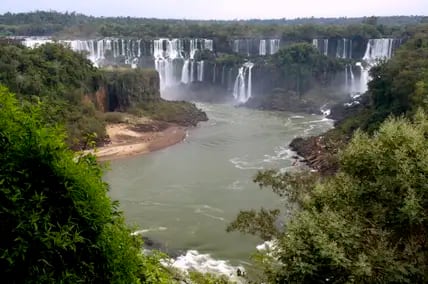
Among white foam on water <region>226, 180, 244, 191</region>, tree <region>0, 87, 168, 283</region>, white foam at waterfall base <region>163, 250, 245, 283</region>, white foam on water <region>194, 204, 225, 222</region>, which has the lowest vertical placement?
white foam on water <region>226, 180, 244, 191</region>

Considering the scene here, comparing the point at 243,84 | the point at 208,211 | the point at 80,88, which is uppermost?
the point at 80,88

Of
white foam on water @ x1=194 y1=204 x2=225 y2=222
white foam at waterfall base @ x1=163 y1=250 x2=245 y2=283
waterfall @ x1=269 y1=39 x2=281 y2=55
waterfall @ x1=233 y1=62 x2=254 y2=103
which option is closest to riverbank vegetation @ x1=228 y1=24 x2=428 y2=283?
white foam at waterfall base @ x1=163 y1=250 x2=245 y2=283

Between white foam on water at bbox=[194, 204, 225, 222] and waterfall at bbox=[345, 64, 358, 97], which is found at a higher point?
waterfall at bbox=[345, 64, 358, 97]

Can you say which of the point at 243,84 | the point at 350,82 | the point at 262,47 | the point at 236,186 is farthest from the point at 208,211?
Answer: the point at 262,47

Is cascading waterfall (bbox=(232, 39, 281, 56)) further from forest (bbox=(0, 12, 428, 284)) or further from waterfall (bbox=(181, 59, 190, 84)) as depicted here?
forest (bbox=(0, 12, 428, 284))

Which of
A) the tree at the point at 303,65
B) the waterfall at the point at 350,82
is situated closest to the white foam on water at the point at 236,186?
the tree at the point at 303,65

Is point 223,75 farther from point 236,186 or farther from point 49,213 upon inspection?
point 49,213
